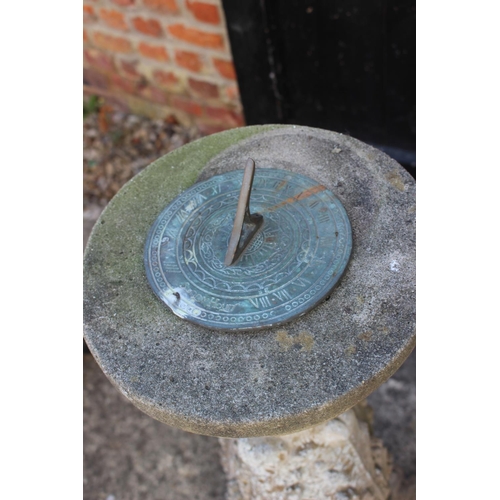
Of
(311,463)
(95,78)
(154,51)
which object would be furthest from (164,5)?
(311,463)

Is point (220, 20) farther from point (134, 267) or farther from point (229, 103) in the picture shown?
point (134, 267)

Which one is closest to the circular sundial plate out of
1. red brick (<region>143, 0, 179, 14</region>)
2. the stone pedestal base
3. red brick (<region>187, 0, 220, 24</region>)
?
the stone pedestal base

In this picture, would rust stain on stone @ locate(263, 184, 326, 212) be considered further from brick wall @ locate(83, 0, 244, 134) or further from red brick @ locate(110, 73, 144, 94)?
red brick @ locate(110, 73, 144, 94)

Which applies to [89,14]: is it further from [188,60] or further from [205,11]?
[205,11]

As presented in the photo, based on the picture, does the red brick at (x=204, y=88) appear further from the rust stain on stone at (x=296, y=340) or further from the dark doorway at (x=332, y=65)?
the rust stain on stone at (x=296, y=340)

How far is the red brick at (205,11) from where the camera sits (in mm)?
2410

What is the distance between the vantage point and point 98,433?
2.29 m

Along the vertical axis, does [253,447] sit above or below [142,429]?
above

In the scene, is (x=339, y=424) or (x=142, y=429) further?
(x=142, y=429)

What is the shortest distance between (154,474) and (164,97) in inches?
71.5

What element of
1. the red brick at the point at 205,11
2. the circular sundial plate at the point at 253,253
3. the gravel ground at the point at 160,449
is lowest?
the gravel ground at the point at 160,449

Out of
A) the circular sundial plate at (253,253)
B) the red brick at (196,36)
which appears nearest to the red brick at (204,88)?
the red brick at (196,36)

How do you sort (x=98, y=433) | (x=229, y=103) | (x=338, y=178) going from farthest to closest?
(x=229, y=103) < (x=98, y=433) < (x=338, y=178)

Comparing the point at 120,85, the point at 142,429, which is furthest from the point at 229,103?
the point at 142,429
